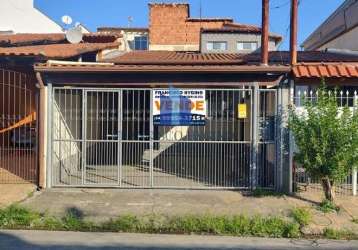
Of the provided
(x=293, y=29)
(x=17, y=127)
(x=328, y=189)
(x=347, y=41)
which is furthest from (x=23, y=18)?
(x=328, y=189)

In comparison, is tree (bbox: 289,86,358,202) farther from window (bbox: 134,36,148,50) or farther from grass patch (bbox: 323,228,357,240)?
window (bbox: 134,36,148,50)

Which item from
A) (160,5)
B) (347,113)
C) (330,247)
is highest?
(160,5)

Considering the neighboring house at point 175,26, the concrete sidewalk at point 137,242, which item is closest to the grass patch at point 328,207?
the concrete sidewalk at point 137,242

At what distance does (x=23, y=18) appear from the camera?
26.7m

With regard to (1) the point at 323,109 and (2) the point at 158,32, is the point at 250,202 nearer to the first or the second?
(1) the point at 323,109

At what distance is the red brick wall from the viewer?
3062 cm

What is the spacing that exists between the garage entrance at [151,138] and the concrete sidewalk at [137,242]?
3.30 meters

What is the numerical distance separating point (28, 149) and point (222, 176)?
17.2ft

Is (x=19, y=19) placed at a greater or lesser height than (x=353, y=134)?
greater

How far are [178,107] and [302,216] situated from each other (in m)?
3.82

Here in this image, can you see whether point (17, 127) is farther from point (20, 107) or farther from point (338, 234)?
point (338, 234)

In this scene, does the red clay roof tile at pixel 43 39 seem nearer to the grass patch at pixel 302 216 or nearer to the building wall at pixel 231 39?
the building wall at pixel 231 39

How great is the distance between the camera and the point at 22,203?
30.2ft

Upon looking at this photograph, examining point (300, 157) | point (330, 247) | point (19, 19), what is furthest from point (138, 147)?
point (19, 19)
